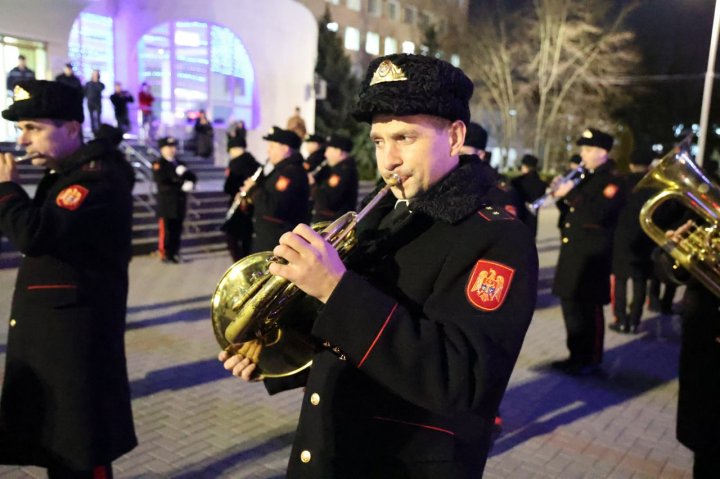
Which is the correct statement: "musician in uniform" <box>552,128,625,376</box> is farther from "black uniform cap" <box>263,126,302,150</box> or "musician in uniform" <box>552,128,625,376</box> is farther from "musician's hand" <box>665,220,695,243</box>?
"black uniform cap" <box>263,126,302,150</box>

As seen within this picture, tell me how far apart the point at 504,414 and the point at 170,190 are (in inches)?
303

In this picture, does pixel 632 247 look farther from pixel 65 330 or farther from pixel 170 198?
A: pixel 170 198

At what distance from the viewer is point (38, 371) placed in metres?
2.83

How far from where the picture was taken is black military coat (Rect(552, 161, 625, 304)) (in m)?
6.04

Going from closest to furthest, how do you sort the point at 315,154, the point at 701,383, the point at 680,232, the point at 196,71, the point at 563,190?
the point at 701,383 → the point at 680,232 → the point at 563,190 → the point at 315,154 → the point at 196,71

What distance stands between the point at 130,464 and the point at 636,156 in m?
7.60

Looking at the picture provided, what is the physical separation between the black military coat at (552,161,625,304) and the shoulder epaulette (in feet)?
15.6

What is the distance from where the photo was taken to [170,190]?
10773mm

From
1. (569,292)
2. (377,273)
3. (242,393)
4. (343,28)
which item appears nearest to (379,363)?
(377,273)

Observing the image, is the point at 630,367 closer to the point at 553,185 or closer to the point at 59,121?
the point at 553,185

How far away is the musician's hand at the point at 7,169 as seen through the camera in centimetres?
282

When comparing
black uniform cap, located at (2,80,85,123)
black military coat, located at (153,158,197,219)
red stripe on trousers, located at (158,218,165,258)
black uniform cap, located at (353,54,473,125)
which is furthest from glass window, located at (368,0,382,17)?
black uniform cap, located at (353,54,473,125)

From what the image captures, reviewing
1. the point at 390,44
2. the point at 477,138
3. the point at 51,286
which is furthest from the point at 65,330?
the point at 390,44

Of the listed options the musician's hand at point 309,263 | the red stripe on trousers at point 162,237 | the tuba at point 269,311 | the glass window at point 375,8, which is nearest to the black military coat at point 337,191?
the red stripe on trousers at point 162,237
